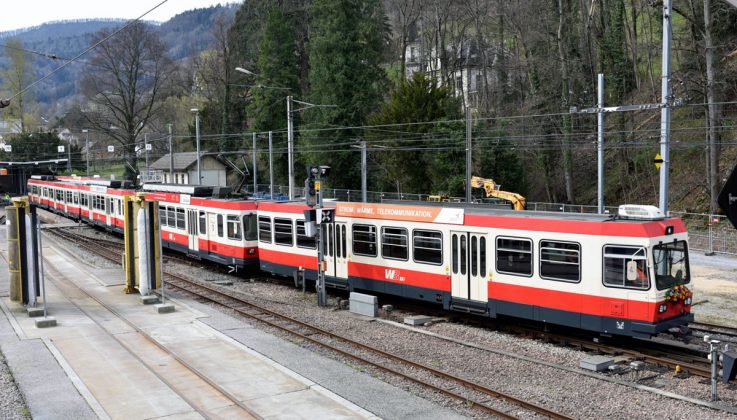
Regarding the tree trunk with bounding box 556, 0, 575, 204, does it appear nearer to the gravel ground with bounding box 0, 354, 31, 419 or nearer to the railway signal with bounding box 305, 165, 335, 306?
the railway signal with bounding box 305, 165, 335, 306

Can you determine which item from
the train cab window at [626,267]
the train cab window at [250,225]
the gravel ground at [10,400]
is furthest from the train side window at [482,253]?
the train cab window at [250,225]

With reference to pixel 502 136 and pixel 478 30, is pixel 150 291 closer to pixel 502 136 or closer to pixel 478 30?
pixel 502 136

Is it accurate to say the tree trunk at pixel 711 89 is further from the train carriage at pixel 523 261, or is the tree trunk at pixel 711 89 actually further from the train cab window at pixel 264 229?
the train cab window at pixel 264 229

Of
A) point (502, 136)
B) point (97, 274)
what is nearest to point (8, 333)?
point (97, 274)

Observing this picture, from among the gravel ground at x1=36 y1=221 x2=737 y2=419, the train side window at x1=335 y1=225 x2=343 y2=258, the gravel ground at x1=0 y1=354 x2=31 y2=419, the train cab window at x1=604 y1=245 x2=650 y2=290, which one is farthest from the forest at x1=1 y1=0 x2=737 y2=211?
the gravel ground at x1=0 y1=354 x2=31 y2=419

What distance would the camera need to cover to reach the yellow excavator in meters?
36.0

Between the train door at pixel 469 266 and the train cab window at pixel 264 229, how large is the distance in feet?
29.5

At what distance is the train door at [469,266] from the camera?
16188 mm

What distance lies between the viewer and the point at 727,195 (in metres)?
5.74

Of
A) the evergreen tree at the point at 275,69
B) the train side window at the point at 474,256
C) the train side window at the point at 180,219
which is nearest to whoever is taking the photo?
the train side window at the point at 474,256

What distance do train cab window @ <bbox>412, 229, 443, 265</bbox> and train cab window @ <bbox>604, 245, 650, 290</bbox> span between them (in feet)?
15.3

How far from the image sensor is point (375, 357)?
45.3 feet

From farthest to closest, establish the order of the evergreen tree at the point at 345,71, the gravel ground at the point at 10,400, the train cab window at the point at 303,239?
the evergreen tree at the point at 345,71 → the train cab window at the point at 303,239 → the gravel ground at the point at 10,400

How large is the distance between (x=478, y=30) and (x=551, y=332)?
38892 mm
